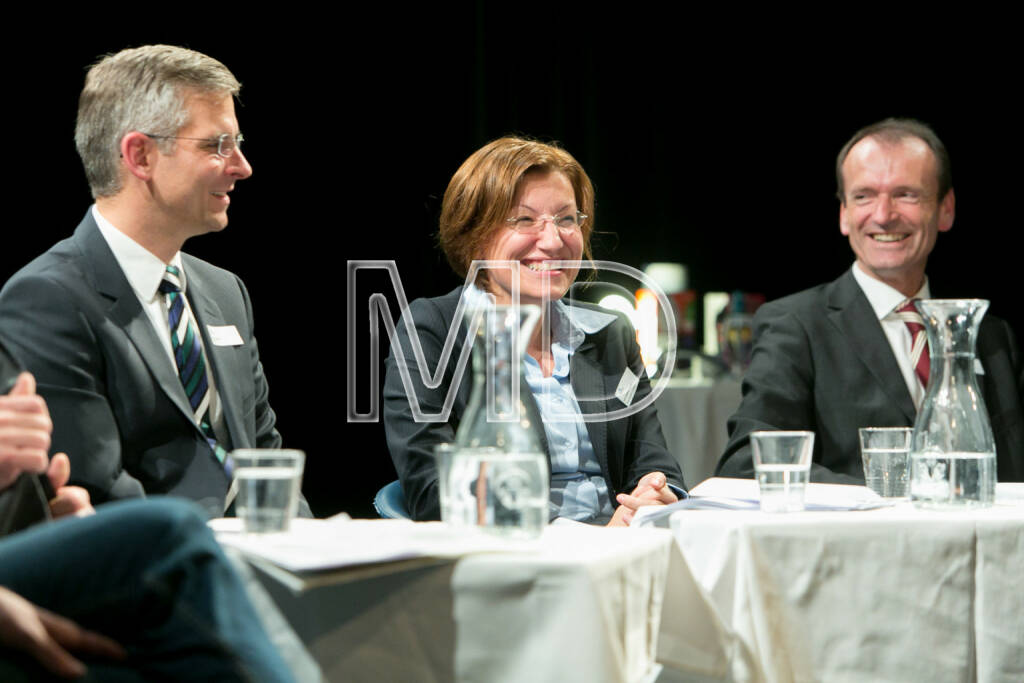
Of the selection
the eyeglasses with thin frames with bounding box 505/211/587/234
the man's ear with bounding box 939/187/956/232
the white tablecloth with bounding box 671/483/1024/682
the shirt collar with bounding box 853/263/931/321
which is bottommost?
the white tablecloth with bounding box 671/483/1024/682

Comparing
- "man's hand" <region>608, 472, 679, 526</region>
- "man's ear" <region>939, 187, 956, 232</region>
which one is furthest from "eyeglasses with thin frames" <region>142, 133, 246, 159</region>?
"man's ear" <region>939, 187, 956, 232</region>

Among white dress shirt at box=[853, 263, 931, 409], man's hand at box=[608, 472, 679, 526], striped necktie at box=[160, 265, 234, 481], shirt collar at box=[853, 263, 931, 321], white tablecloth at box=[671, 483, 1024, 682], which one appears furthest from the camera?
shirt collar at box=[853, 263, 931, 321]

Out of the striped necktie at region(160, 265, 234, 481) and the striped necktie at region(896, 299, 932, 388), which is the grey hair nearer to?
the striped necktie at region(160, 265, 234, 481)

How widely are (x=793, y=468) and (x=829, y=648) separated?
0.29 meters

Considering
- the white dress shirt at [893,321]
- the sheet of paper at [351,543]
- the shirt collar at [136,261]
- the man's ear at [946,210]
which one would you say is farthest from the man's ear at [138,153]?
the man's ear at [946,210]

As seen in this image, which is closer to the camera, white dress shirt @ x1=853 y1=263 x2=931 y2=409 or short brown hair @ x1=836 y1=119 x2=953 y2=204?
white dress shirt @ x1=853 y1=263 x2=931 y2=409

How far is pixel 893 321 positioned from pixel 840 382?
0.28 metres

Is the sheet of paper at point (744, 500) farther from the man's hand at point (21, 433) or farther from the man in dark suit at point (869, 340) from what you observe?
the man's hand at point (21, 433)

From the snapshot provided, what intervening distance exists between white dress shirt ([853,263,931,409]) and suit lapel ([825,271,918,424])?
0.08ft

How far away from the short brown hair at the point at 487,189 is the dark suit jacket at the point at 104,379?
80 cm

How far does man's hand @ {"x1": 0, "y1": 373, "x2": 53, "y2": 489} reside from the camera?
68.4 inches

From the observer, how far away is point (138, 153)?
2725 mm

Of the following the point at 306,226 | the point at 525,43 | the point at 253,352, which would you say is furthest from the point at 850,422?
the point at 525,43

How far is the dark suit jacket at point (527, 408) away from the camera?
8.75ft
